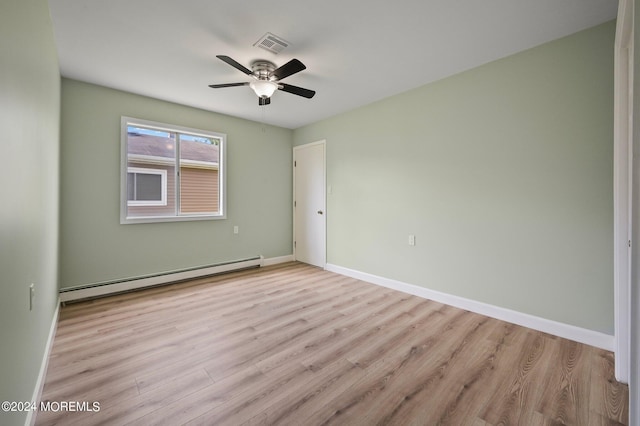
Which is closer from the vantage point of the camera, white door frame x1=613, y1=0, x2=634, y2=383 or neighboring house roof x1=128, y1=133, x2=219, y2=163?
white door frame x1=613, y1=0, x2=634, y2=383

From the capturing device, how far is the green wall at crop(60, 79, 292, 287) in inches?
117

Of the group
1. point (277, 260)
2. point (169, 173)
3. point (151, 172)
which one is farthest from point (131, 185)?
point (277, 260)

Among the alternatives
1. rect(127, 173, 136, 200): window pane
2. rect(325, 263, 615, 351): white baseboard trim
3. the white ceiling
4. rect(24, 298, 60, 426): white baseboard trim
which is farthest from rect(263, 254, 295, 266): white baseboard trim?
the white ceiling

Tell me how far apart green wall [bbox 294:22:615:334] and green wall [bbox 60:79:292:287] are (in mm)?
1916

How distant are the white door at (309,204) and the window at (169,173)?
1377 millimetres

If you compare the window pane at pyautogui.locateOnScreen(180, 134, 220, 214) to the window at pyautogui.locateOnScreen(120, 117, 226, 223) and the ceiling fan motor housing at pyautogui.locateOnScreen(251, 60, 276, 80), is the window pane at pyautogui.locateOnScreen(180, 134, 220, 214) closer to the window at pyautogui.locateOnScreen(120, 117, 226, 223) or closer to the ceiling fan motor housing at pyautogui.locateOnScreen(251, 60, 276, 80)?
the window at pyautogui.locateOnScreen(120, 117, 226, 223)

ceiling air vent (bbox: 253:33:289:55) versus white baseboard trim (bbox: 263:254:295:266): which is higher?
ceiling air vent (bbox: 253:33:289:55)

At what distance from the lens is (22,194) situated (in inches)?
51.3

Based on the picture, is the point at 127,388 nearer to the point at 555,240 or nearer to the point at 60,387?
the point at 60,387

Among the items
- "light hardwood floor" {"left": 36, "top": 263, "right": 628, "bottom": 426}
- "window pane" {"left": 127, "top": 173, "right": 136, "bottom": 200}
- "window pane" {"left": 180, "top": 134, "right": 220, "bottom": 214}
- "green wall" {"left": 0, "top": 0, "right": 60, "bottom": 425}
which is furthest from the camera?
"window pane" {"left": 180, "top": 134, "right": 220, "bottom": 214}

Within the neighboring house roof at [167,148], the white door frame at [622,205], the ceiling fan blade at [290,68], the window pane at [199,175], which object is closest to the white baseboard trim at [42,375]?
the window pane at [199,175]

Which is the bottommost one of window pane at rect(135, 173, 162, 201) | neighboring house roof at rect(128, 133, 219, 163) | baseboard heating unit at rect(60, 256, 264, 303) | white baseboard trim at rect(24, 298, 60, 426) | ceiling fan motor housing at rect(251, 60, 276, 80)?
white baseboard trim at rect(24, 298, 60, 426)

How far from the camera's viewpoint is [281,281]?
3766 millimetres

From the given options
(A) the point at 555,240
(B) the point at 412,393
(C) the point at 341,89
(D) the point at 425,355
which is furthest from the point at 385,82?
(B) the point at 412,393
